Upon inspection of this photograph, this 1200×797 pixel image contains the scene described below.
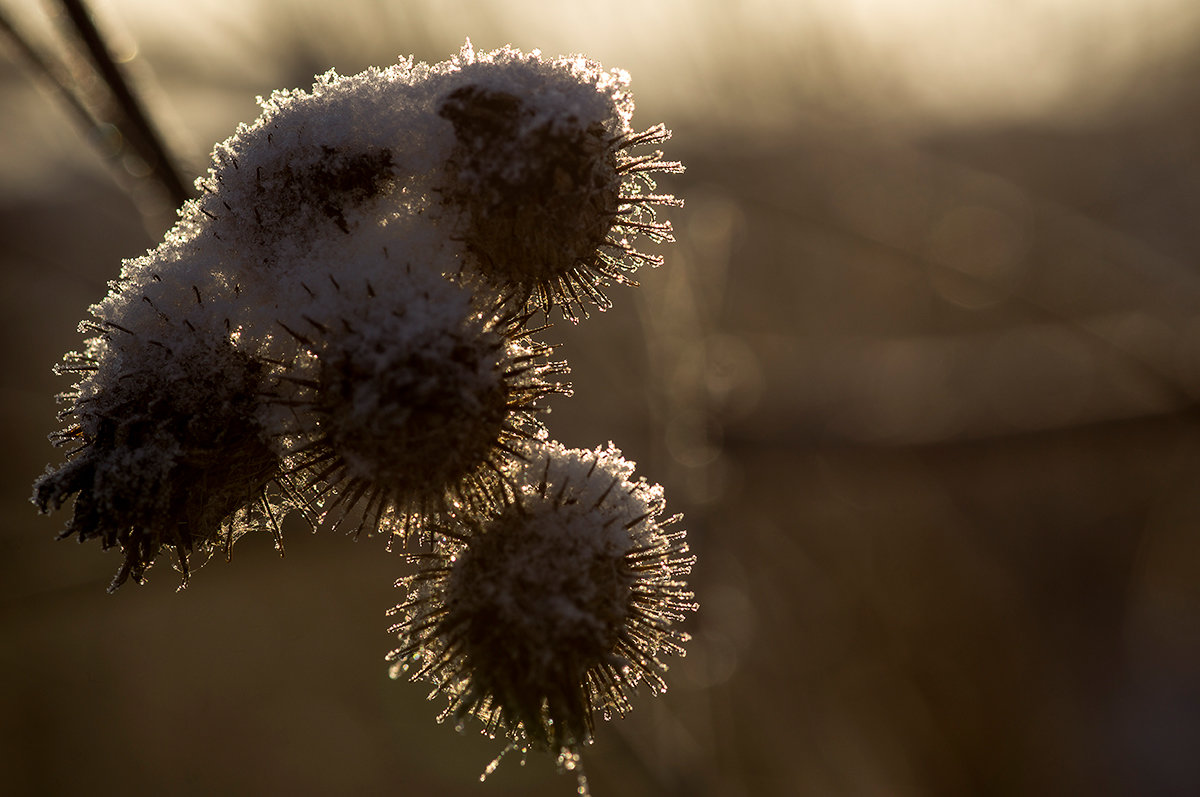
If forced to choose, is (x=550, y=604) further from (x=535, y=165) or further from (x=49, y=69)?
(x=49, y=69)

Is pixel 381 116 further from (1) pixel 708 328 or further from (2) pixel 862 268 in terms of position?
(2) pixel 862 268

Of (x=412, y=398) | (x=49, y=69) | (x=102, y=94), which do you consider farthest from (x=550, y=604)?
(x=49, y=69)

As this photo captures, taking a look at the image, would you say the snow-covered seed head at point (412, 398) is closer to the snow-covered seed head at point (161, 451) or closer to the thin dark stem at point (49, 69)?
the snow-covered seed head at point (161, 451)

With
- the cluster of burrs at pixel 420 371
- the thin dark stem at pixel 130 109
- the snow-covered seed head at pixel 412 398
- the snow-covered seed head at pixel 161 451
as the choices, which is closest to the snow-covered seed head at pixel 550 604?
the cluster of burrs at pixel 420 371

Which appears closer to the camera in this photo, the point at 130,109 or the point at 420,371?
the point at 420,371

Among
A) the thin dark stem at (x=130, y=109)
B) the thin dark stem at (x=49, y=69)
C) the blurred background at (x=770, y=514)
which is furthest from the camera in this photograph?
the blurred background at (x=770, y=514)

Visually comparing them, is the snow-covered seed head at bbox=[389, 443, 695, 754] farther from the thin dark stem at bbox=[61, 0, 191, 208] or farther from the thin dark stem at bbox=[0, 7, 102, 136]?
the thin dark stem at bbox=[0, 7, 102, 136]
